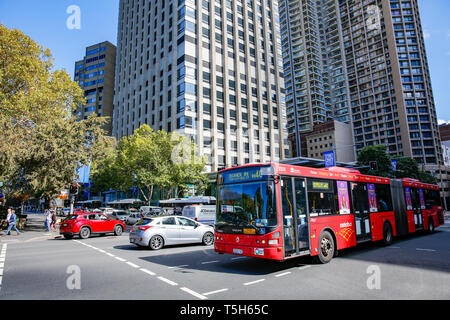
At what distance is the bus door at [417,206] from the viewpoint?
46.0 feet

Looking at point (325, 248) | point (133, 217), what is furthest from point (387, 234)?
point (133, 217)

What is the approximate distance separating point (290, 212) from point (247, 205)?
1.18 meters

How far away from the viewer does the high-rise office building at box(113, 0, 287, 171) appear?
46719 millimetres

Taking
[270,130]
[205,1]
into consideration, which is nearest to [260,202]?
[270,130]

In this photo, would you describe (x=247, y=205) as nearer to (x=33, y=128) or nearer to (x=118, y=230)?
(x=118, y=230)

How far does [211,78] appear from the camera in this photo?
49.1 meters

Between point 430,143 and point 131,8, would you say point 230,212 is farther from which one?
point 430,143

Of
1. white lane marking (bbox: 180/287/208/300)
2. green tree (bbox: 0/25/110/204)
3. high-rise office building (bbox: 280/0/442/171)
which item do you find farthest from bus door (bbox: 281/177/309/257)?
high-rise office building (bbox: 280/0/442/171)

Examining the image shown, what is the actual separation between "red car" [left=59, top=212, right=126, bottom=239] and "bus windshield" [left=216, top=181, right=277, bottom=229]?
12.0m

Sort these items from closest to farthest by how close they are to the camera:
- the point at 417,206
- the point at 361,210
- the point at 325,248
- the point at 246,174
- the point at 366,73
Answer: the point at 246,174, the point at 325,248, the point at 361,210, the point at 417,206, the point at 366,73

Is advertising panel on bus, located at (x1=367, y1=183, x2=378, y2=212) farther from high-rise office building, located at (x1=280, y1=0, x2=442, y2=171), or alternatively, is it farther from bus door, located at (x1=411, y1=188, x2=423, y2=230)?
high-rise office building, located at (x1=280, y1=0, x2=442, y2=171)

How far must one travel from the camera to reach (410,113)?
82.4 meters

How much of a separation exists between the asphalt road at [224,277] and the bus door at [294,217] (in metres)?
0.64
